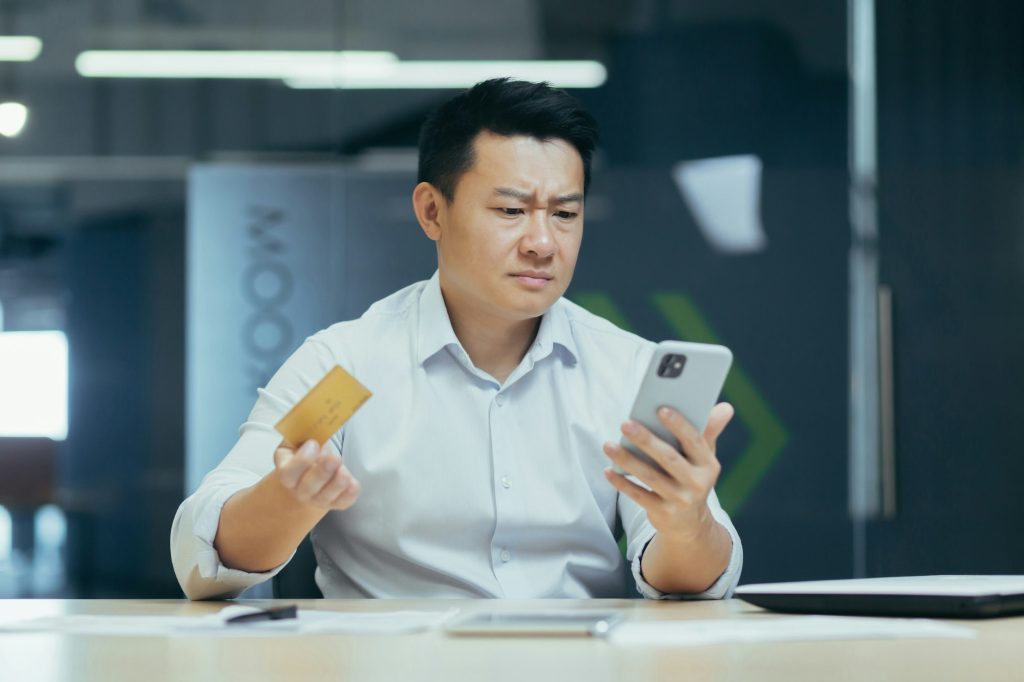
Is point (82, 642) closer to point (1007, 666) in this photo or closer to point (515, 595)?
point (515, 595)

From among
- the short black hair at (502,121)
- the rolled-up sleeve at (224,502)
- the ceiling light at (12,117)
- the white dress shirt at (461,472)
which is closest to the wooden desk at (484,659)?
the rolled-up sleeve at (224,502)

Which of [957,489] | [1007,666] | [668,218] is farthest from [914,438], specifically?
[1007,666]

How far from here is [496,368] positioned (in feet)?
6.42

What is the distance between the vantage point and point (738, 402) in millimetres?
3623

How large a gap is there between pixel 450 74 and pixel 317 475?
2.52 metres

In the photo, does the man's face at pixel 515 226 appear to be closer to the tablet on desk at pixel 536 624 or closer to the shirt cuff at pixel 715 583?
the shirt cuff at pixel 715 583

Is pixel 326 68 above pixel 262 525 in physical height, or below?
above

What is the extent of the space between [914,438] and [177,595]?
94.4 inches

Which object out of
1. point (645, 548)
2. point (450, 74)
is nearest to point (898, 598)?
point (645, 548)

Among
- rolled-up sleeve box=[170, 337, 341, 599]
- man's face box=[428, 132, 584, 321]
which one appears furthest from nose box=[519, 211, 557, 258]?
rolled-up sleeve box=[170, 337, 341, 599]

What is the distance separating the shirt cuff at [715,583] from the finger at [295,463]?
0.52 m

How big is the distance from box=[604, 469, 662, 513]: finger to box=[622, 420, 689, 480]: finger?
5 cm

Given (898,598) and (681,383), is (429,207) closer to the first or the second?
(681,383)

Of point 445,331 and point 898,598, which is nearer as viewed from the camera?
point 898,598
